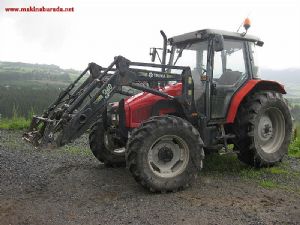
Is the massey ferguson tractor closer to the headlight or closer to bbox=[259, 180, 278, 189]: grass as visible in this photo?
the headlight

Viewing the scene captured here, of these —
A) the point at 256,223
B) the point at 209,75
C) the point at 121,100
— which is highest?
the point at 209,75

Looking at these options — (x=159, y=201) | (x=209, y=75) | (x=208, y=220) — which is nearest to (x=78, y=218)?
(x=159, y=201)

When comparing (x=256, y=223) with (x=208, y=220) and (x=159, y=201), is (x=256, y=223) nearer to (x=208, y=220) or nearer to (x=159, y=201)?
(x=208, y=220)

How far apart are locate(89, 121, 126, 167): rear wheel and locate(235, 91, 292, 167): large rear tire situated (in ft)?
6.85

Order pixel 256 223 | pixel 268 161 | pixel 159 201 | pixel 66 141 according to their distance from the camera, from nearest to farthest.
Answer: pixel 256 223
pixel 159 201
pixel 66 141
pixel 268 161

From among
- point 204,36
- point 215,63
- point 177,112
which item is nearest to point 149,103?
point 177,112

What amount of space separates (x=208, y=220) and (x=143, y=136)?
1448 millimetres

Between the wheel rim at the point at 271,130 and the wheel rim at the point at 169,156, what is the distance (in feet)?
6.05

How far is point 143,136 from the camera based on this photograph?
5.36 m

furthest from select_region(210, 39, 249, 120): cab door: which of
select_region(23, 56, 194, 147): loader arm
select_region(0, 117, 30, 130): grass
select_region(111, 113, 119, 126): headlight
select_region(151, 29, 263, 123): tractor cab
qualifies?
select_region(0, 117, 30, 130): grass

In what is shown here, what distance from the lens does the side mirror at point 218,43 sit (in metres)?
5.97

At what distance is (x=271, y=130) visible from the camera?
708 cm

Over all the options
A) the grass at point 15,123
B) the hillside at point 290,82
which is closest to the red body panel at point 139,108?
the grass at point 15,123

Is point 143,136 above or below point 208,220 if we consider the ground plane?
above
